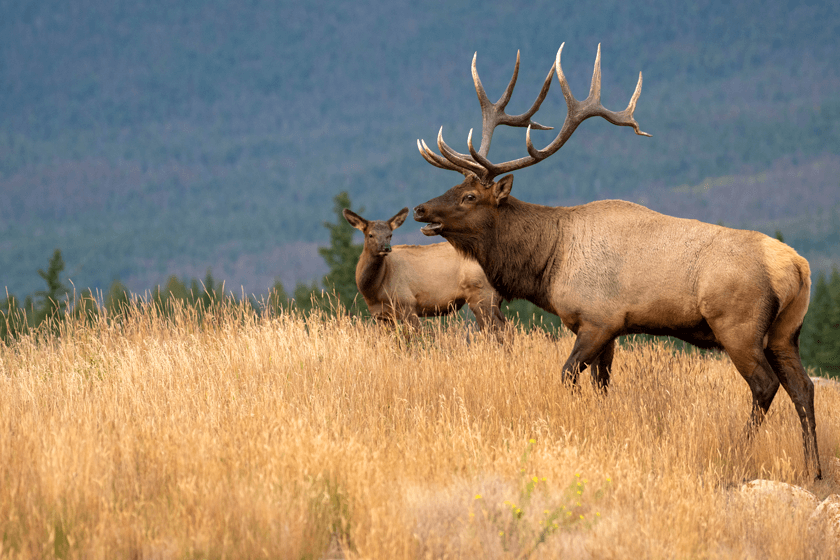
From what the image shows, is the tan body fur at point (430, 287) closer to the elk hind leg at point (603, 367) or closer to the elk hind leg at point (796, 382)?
the elk hind leg at point (603, 367)

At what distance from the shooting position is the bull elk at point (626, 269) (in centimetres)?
622

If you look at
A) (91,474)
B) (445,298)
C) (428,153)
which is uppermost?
(428,153)

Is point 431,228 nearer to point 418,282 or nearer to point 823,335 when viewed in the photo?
point 418,282

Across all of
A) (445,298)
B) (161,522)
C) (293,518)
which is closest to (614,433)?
(293,518)

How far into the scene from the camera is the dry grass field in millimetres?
3805

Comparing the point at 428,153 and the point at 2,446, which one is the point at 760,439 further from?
the point at 2,446

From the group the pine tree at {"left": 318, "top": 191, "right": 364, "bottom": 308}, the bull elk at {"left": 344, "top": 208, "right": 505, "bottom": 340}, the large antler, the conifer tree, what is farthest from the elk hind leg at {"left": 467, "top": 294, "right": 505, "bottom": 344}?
the conifer tree

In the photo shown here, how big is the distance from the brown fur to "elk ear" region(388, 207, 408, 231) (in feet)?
17.7

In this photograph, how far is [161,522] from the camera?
3861 millimetres

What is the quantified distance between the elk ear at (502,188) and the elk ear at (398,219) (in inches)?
216

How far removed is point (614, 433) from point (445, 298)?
25.4 feet

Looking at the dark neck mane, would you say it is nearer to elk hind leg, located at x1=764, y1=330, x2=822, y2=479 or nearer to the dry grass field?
the dry grass field

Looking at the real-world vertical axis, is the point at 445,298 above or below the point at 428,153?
below

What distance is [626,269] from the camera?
6.67m
